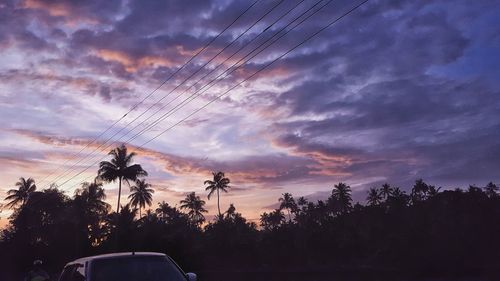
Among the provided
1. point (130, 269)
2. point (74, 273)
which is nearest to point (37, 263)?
point (74, 273)

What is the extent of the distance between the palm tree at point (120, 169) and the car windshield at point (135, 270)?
57.9m

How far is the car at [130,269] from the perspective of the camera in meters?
6.05

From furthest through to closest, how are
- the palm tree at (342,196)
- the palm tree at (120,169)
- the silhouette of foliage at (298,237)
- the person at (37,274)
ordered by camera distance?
the palm tree at (342,196)
the palm tree at (120,169)
the silhouette of foliage at (298,237)
the person at (37,274)

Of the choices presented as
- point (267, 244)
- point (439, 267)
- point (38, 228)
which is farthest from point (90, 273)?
point (38, 228)

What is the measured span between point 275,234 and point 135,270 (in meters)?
55.6

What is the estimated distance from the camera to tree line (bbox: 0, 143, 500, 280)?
40281 mm

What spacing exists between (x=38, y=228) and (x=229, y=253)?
3105 cm

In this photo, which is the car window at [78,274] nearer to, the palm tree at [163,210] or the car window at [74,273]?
the car window at [74,273]

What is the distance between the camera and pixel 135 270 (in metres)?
6.20

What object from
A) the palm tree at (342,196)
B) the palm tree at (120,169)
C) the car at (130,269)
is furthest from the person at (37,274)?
the palm tree at (342,196)

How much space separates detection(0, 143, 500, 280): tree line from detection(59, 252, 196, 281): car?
32.1 metres

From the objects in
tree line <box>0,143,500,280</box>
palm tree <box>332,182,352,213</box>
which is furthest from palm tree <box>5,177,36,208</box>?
palm tree <box>332,182,352,213</box>

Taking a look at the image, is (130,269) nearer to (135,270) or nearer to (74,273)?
(135,270)

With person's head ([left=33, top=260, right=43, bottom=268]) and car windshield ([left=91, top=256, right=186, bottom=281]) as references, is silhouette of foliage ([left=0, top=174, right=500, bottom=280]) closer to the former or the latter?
person's head ([left=33, top=260, right=43, bottom=268])
